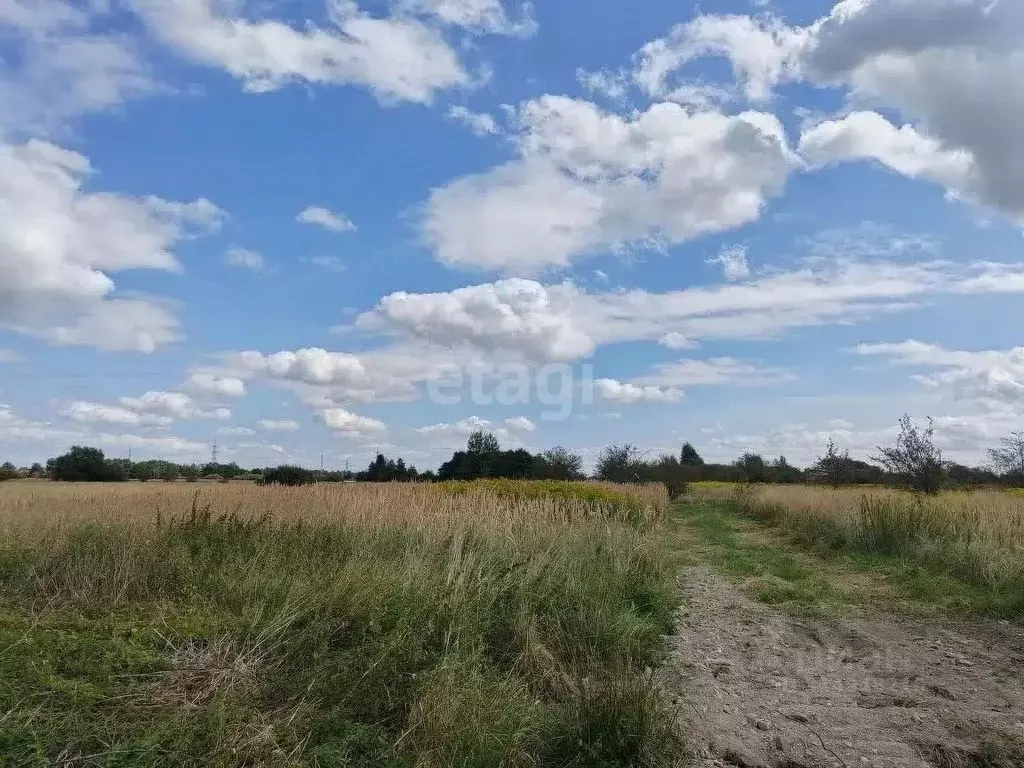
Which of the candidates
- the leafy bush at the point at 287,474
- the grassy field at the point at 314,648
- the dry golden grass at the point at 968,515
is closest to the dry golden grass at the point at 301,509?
the grassy field at the point at 314,648

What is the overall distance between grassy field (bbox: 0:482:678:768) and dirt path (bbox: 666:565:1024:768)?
494 mm

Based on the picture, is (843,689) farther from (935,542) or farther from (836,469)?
(836,469)

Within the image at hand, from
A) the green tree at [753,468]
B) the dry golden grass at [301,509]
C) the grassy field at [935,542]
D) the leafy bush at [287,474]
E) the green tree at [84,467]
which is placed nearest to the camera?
the grassy field at [935,542]

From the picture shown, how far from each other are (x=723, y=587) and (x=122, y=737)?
358 inches

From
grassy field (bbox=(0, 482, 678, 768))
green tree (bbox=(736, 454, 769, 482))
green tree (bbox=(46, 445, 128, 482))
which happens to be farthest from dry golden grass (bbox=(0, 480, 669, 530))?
green tree (bbox=(736, 454, 769, 482))

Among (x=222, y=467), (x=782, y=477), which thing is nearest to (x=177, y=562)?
(x=782, y=477)

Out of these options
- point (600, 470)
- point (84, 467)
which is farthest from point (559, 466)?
point (84, 467)

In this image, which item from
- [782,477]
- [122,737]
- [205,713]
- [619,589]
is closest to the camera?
[122,737]

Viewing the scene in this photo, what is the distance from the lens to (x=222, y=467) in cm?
7094

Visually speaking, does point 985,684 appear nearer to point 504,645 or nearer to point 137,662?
point 504,645

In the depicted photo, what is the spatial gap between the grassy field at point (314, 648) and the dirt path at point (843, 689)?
0.49 metres

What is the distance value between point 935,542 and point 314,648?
11.2 metres

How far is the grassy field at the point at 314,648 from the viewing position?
12.2 feet

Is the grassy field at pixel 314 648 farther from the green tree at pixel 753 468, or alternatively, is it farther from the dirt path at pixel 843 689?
the green tree at pixel 753 468
